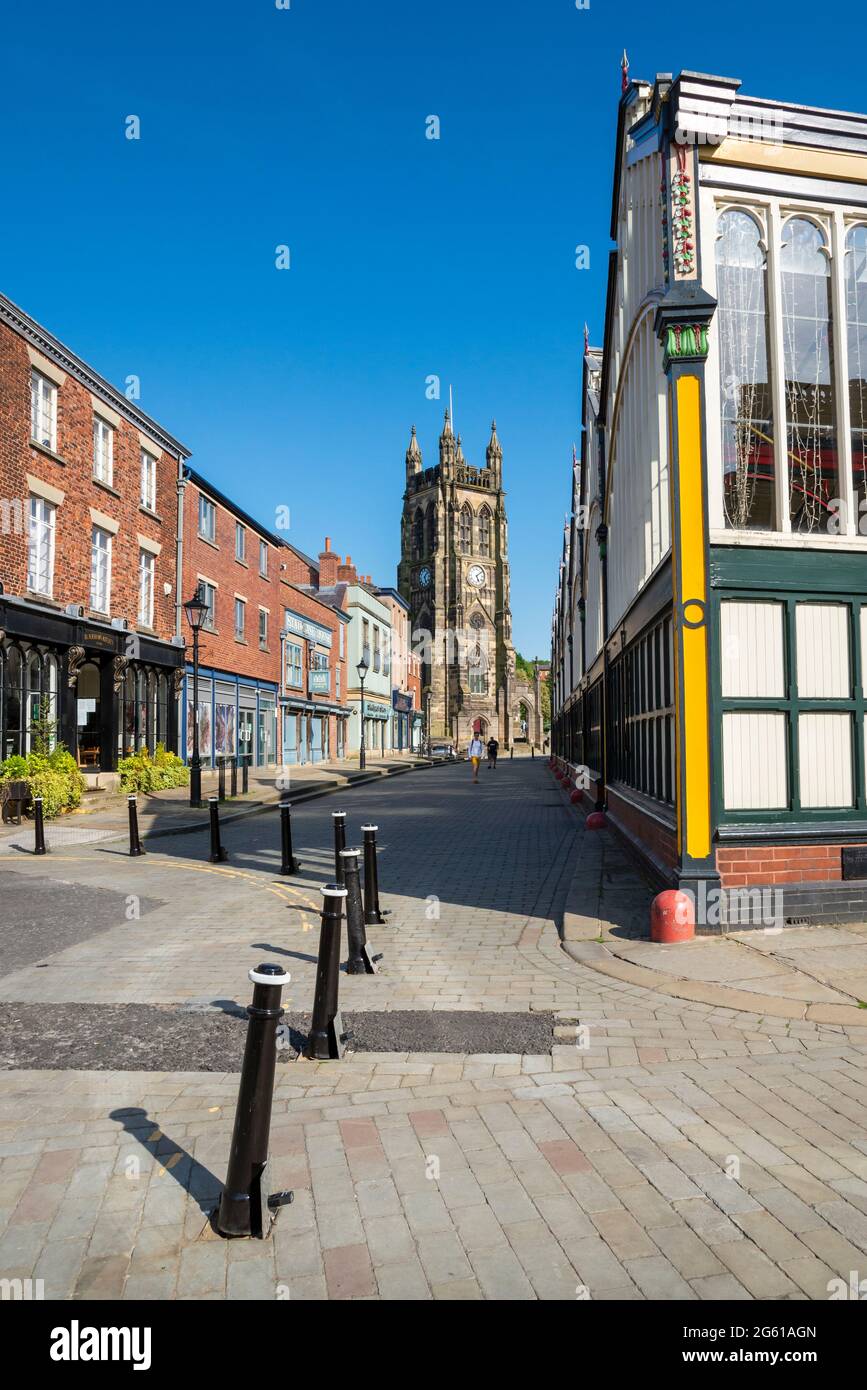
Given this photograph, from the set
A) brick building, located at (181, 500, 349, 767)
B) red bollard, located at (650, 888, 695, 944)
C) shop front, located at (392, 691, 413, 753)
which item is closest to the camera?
red bollard, located at (650, 888, 695, 944)

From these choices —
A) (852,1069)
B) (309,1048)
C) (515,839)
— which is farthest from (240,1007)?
(515,839)

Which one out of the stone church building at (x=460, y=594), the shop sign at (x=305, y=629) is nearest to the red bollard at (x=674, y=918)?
the shop sign at (x=305, y=629)

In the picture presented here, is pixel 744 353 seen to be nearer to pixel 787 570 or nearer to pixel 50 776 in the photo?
pixel 787 570

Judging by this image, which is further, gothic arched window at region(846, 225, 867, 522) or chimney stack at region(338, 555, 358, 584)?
chimney stack at region(338, 555, 358, 584)

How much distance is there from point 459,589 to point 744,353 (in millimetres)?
94885

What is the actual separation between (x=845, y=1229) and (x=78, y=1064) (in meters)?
3.80

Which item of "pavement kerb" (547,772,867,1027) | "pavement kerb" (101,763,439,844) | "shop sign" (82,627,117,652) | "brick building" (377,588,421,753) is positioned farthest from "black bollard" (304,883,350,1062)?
"brick building" (377,588,421,753)

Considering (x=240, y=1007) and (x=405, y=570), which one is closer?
(x=240, y=1007)

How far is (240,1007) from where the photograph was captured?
19.3 ft

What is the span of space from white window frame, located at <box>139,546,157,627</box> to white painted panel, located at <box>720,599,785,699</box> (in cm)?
1971

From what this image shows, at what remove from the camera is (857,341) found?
8469mm

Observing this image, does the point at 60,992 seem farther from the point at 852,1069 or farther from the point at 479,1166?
the point at 852,1069

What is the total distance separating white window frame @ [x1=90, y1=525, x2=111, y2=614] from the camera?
72.1 feet

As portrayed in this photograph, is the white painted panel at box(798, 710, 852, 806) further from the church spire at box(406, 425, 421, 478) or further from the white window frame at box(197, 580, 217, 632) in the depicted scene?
the church spire at box(406, 425, 421, 478)
